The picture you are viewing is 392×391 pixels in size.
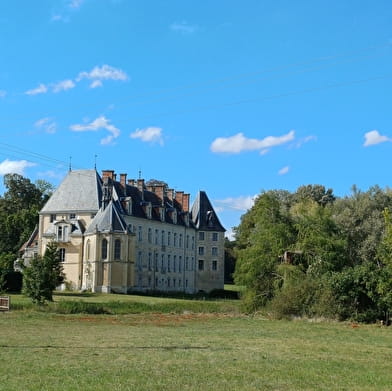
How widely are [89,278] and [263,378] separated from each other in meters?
62.9

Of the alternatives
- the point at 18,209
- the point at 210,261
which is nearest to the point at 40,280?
the point at 210,261

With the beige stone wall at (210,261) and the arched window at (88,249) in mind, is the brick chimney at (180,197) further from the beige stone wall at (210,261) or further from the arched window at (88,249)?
the arched window at (88,249)

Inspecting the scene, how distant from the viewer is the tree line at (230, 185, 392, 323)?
37688mm

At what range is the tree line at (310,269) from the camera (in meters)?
37.7

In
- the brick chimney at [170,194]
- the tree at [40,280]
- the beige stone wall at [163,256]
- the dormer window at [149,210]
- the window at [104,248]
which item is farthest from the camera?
the brick chimney at [170,194]

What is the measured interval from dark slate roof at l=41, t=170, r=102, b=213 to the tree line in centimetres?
3561

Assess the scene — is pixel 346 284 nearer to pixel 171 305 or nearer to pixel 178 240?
pixel 171 305

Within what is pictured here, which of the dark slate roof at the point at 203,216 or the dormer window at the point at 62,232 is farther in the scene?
the dark slate roof at the point at 203,216

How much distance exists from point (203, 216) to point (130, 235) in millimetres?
22703

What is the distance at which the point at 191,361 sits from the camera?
16844 mm

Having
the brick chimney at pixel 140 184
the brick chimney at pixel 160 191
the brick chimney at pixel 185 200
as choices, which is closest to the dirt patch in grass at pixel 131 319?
the brick chimney at pixel 140 184

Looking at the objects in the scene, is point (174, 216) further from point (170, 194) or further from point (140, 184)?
point (140, 184)

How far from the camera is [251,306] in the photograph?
45.1 m

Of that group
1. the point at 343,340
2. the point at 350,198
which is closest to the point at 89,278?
the point at 350,198
